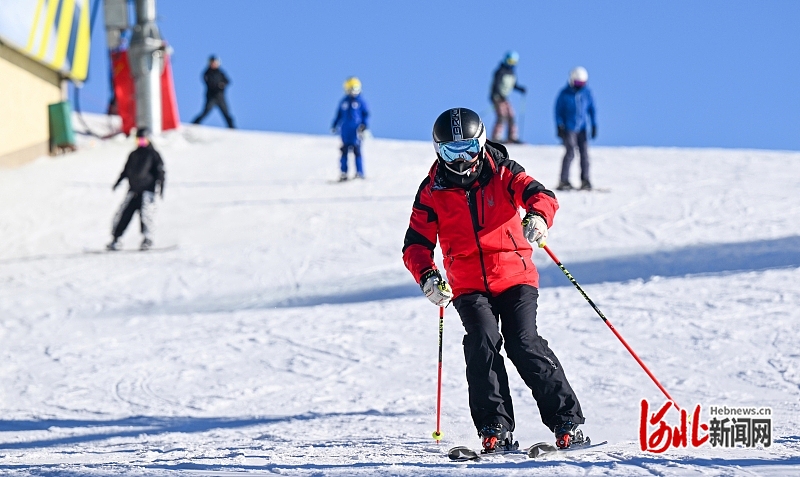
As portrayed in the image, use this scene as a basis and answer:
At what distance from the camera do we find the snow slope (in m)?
4.68

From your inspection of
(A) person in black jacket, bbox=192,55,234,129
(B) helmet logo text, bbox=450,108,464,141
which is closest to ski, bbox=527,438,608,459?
(B) helmet logo text, bbox=450,108,464,141

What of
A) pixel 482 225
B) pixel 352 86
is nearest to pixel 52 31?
pixel 352 86

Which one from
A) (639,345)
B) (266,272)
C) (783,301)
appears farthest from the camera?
(266,272)

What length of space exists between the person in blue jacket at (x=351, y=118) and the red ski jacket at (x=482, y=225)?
1009 centimetres

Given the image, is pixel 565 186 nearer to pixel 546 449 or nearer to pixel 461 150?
pixel 461 150

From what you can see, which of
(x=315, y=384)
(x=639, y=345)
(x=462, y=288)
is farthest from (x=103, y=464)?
(x=639, y=345)

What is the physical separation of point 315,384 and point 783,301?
3758 mm

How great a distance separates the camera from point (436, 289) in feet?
13.7

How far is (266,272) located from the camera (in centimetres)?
1030

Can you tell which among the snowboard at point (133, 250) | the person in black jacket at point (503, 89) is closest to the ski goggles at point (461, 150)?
the snowboard at point (133, 250)

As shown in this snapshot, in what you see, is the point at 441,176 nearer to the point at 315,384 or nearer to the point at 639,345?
the point at 315,384

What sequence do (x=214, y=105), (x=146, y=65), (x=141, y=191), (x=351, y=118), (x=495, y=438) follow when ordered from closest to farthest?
(x=495, y=438) → (x=141, y=191) → (x=351, y=118) → (x=146, y=65) → (x=214, y=105)

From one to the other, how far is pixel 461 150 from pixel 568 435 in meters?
1.28

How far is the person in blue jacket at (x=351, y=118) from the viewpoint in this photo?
47.2ft
